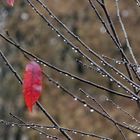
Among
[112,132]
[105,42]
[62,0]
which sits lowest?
[112,132]

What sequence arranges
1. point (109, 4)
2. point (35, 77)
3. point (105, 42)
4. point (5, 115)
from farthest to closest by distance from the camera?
point (5, 115)
point (105, 42)
point (109, 4)
point (35, 77)

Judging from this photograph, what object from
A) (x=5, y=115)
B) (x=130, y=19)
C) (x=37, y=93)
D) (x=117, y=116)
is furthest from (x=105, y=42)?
(x=37, y=93)

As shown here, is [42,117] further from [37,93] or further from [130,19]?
[37,93]

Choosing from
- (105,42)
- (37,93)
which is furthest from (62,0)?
(37,93)

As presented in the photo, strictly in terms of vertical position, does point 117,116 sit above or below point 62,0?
below

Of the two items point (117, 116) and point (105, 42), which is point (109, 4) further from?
point (117, 116)

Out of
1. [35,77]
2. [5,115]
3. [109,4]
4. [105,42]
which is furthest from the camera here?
[5,115]

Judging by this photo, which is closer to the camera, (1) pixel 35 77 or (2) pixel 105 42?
(1) pixel 35 77
